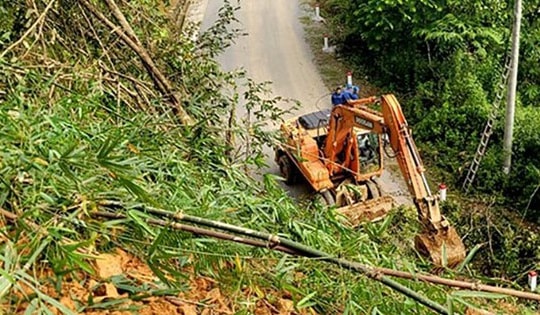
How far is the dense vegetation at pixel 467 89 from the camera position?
951 cm

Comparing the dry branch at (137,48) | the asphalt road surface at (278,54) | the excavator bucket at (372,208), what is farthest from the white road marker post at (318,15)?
the dry branch at (137,48)

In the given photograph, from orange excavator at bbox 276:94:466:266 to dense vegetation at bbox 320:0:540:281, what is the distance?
5.08ft

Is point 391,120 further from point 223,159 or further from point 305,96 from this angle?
point 305,96

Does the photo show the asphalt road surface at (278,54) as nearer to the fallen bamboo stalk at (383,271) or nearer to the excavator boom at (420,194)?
the excavator boom at (420,194)

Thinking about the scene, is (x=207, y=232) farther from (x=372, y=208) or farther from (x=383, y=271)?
(x=372, y=208)

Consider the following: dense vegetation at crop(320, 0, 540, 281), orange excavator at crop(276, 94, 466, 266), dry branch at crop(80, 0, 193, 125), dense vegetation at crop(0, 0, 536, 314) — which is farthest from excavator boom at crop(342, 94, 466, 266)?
dense vegetation at crop(0, 0, 536, 314)

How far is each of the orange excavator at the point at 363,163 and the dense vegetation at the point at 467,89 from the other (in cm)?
155

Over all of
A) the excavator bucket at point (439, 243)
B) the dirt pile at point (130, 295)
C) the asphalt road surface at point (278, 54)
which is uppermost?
the dirt pile at point (130, 295)

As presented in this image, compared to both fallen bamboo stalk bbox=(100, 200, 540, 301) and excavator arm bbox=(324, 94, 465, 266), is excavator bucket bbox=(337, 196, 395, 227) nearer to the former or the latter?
excavator arm bbox=(324, 94, 465, 266)

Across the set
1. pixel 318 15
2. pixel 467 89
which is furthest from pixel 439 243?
pixel 318 15

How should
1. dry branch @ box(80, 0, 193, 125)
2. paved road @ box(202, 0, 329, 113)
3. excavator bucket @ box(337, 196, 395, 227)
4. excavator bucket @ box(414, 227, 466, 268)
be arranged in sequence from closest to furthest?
dry branch @ box(80, 0, 193, 125) < excavator bucket @ box(414, 227, 466, 268) < excavator bucket @ box(337, 196, 395, 227) < paved road @ box(202, 0, 329, 113)

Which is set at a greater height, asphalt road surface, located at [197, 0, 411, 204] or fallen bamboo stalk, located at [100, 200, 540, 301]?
fallen bamboo stalk, located at [100, 200, 540, 301]

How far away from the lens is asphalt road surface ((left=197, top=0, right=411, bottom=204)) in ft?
44.7

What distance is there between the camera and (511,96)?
1000 cm
